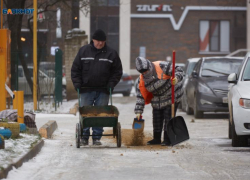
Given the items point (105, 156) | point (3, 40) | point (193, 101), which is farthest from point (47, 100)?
point (105, 156)

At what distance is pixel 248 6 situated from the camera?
47.8 meters

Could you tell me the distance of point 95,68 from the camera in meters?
11.2

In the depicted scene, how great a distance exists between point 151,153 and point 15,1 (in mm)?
12775

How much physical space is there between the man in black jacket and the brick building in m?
36.7

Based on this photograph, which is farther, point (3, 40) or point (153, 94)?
A: point (3, 40)

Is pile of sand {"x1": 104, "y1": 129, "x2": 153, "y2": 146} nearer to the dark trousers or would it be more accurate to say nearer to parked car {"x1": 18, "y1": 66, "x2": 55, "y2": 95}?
the dark trousers

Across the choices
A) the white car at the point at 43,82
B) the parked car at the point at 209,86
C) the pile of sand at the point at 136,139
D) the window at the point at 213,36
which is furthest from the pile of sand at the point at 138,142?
the window at the point at 213,36

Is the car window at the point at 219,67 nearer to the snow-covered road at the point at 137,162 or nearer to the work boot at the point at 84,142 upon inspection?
the snow-covered road at the point at 137,162

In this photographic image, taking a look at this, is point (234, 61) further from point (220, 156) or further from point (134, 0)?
point (134, 0)

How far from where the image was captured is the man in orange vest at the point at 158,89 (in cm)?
1108

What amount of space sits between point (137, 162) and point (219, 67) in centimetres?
1071

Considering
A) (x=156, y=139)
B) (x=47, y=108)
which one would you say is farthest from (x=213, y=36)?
(x=156, y=139)

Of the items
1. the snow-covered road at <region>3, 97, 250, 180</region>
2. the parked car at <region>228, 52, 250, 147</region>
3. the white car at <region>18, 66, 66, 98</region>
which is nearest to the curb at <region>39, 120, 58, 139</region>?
the snow-covered road at <region>3, 97, 250, 180</region>

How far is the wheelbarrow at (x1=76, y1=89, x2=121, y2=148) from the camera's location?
1066 cm
